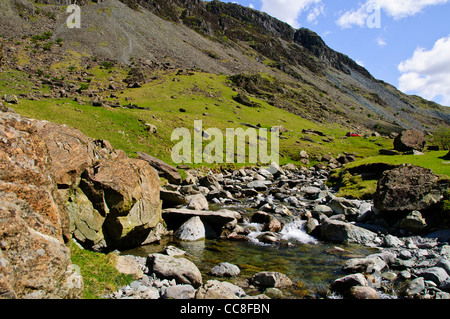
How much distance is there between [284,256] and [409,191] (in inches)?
434

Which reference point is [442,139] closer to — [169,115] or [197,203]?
[169,115]

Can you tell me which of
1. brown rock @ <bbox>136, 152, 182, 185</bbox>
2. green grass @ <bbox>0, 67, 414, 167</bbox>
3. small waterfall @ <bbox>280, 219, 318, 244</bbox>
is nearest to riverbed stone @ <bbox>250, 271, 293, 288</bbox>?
small waterfall @ <bbox>280, 219, 318, 244</bbox>

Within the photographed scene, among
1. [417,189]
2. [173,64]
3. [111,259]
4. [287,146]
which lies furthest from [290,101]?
[111,259]

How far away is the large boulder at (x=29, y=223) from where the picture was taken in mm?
5562

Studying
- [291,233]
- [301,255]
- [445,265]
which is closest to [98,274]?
[301,255]

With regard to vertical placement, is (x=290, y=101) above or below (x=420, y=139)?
above

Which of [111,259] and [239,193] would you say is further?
[239,193]

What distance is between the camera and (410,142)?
59219mm

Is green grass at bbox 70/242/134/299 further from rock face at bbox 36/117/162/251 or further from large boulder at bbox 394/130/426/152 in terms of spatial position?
large boulder at bbox 394/130/426/152

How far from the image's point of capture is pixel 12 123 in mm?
7070

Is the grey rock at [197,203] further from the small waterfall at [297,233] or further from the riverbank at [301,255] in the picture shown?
the small waterfall at [297,233]

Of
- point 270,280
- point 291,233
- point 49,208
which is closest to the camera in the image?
point 49,208
